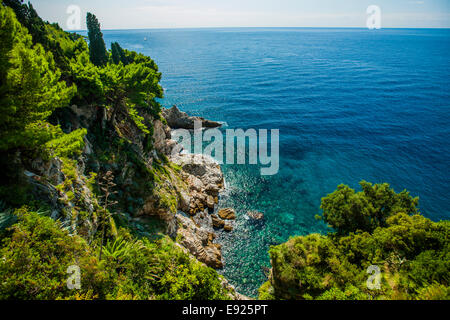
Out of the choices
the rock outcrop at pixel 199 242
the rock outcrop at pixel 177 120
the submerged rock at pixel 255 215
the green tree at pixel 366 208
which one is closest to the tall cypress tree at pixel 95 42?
the rock outcrop at pixel 177 120

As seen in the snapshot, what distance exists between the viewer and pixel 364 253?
65.4 ft

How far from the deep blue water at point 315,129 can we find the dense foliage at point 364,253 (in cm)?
867

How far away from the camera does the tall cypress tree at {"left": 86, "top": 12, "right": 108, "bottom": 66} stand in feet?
119

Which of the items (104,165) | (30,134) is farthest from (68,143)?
(104,165)

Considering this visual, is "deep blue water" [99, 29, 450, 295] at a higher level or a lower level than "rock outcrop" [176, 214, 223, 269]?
higher

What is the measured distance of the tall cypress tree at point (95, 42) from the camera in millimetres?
36406

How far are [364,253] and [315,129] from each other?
4712 centimetres

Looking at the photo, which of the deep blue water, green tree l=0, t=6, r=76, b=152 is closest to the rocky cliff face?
green tree l=0, t=6, r=76, b=152

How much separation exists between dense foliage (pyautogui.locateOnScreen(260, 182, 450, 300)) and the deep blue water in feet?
28.4

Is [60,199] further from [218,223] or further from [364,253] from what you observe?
[364,253]

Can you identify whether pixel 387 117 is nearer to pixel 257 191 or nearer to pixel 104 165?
pixel 257 191

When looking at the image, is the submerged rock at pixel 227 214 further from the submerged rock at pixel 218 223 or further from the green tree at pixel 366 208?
the green tree at pixel 366 208

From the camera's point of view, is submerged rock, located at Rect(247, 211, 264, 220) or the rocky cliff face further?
submerged rock, located at Rect(247, 211, 264, 220)

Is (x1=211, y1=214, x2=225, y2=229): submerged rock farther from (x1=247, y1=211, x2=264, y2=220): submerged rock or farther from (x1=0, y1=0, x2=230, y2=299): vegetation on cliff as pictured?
(x1=0, y1=0, x2=230, y2=299): vegetation on cliff
